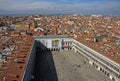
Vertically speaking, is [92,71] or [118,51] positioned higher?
[118,51]

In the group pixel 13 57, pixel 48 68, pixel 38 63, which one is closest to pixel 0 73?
pixel 13 57

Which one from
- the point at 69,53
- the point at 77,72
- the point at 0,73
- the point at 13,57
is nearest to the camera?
the point at 0,73

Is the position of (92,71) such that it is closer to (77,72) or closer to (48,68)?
(77,72)

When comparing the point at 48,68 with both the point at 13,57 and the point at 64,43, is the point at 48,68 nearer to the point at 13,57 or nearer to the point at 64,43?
→ the point at 13,57

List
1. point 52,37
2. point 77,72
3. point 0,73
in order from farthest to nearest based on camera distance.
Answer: point 52,37 → point 77,72 → point 0,73

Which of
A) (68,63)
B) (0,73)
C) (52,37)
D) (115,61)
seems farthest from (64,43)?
(0,73)

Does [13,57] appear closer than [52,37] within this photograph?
Yes
